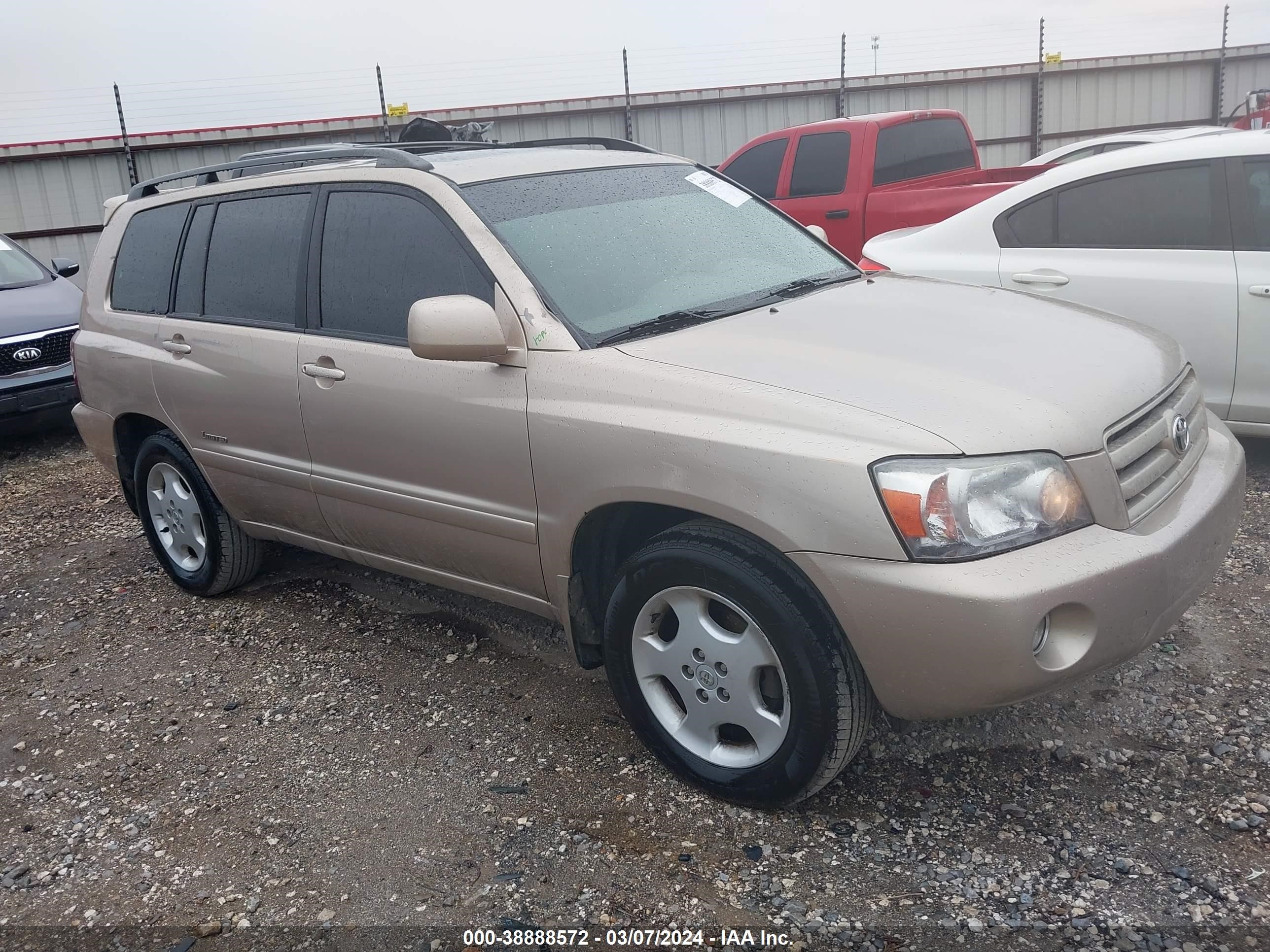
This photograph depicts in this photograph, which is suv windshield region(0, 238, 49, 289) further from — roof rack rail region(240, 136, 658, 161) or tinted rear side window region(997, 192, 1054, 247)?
tinted rear side window region(997, 192, 1054, 247)

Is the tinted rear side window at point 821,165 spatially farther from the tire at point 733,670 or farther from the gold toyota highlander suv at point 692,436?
the tire at point 733,670

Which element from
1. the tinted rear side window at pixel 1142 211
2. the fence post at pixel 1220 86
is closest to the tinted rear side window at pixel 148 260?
the tinted rear side window at pixel 1142 211

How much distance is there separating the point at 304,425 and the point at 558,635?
1185 mm

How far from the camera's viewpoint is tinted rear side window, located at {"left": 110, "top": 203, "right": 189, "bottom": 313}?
Result: 14.2ft

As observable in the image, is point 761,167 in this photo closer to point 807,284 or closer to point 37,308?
point 37,308

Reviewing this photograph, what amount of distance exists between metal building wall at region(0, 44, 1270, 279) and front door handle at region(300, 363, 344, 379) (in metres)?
11.8

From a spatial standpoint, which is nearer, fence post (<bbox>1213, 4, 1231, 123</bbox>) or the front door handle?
the front door handle

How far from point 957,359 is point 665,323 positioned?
0.82 meters

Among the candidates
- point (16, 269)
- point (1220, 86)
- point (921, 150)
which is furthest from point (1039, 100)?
point (16, 269)

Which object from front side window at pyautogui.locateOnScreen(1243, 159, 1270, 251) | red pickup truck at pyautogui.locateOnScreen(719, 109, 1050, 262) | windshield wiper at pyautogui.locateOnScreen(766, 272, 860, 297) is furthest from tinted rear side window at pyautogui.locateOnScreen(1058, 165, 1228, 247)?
red pickup truck at pyautogui.locateOnScreen(719, 109, 1050, 262)

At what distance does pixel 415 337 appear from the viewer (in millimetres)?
2859

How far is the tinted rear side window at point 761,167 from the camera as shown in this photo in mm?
8859

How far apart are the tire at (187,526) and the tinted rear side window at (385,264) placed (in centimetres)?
125

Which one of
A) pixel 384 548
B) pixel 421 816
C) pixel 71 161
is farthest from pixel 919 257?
pixel 71 161
